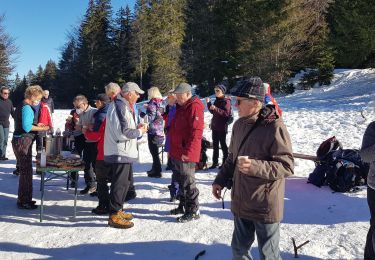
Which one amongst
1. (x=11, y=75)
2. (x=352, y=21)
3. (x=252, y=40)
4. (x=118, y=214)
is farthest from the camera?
(x=11, y=75)

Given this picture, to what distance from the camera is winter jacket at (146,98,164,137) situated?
278 inches

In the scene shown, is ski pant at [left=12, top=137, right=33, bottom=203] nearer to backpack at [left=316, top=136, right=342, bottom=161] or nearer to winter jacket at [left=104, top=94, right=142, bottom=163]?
winter jacket at [left=104, top=94, right=142, bottom=163]

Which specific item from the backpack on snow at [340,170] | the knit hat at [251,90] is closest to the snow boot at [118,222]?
the knit hat at [251,90]

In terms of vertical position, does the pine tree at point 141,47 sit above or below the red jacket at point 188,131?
above

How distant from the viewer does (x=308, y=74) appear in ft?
77.4

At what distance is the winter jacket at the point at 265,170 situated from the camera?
272 centimetres

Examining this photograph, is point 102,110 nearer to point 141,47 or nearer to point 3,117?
point 3,117

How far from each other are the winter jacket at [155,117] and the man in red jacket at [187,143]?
1.98 m

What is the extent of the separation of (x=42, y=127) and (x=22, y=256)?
2.34 metres

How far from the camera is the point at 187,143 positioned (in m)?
4.97

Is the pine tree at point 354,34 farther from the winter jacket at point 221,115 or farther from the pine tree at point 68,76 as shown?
the pine tree at point 68,76

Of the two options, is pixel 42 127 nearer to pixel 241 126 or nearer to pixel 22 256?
pixel 22 256

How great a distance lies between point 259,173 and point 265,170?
0.05 m

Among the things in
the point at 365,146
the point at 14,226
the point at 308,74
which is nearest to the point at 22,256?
the point at 14,226
